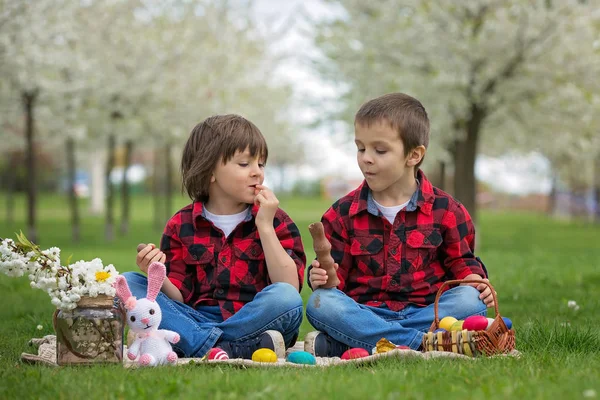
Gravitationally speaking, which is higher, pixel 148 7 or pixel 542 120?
pixel 148 7

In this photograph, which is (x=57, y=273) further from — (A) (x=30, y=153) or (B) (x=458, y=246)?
(A) (x=30, y=153)

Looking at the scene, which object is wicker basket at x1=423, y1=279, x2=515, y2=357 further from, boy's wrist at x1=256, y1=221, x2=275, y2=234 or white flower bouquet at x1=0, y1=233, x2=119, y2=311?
white flower bouquet at x1=0, y1=233, x2=119, y2=311

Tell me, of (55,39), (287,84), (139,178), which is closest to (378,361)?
(55,39)

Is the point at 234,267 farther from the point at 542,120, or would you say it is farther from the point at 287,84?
the point at 287,84

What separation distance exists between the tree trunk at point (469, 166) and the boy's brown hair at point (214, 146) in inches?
389

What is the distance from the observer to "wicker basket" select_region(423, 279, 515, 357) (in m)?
3.78

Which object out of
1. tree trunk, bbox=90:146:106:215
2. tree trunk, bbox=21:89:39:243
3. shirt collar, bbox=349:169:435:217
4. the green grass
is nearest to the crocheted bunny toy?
the green grass

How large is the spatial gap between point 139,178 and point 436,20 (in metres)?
47.1

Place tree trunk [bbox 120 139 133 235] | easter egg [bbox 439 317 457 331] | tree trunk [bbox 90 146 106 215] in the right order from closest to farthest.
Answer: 1. easter egg [bbox 439 317 457 331]
2. tree trunk [bbox 120 139 133 235]
3. tree trunk [bbox 90 146 106 215]

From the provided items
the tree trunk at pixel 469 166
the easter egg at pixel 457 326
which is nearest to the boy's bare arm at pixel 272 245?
the easter egg at pixel 457 326

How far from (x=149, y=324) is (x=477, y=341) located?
4.98 ft

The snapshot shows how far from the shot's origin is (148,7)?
1936 centimetres

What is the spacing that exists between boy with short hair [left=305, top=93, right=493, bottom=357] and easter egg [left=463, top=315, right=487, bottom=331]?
0.94 feet

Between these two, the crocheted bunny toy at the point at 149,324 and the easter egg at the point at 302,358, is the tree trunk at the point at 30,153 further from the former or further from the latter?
the easter egg at the point at 302,358
